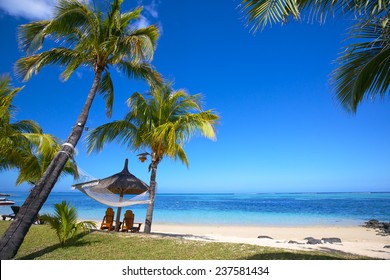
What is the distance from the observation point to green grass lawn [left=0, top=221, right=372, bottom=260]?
497 cm

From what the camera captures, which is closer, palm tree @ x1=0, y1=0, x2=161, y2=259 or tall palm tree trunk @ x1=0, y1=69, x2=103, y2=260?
tall palm tree trunk @ x1=0, y1=69, x2=103, y2=260

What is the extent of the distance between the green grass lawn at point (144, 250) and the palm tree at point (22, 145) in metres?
1.93

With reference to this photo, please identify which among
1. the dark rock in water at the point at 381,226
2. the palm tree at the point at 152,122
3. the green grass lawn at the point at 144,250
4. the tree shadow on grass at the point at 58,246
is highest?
the palm tree at the point at 152,122

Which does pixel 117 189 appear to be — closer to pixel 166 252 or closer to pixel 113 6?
pixel 166 252

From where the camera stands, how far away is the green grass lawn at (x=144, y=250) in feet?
16.3

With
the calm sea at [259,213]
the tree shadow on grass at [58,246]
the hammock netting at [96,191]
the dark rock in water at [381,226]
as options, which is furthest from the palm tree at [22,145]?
the dark rock in water at [381,226]

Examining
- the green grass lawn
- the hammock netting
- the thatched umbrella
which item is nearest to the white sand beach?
the green grass lawn

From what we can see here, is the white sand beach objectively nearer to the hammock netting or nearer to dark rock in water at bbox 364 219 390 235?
dark rock in water at bbox 364 219 390 235

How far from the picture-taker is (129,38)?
658 cm

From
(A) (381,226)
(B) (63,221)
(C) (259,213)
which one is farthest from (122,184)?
(C) (259,213)

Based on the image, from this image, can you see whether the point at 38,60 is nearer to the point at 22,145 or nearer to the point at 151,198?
the point at 22,145

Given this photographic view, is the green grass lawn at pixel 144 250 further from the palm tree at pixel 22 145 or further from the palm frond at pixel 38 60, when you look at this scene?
the palm frond at pixel 38 60

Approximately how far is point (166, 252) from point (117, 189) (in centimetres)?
418

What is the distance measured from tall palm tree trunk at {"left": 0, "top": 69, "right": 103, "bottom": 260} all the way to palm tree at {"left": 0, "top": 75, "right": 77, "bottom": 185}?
1.22m
